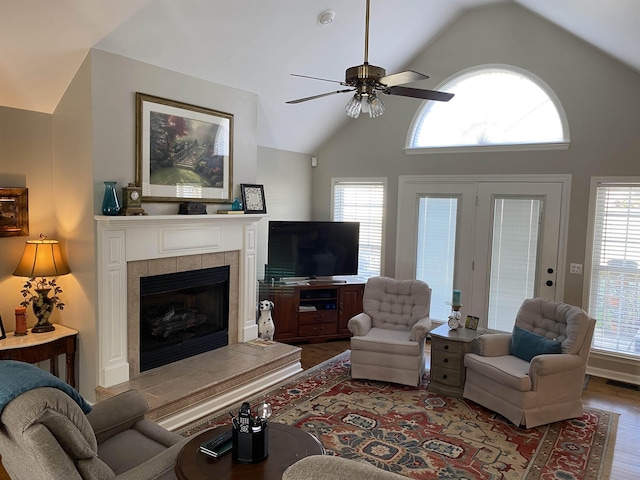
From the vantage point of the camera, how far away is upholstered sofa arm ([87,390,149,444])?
8.24ft

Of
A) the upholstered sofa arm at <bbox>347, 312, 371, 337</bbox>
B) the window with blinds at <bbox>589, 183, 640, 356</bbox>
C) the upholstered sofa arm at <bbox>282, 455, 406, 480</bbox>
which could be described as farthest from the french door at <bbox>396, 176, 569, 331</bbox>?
the upholstered sofa arm at <bbox>282, 455, 406, 480</bbox>

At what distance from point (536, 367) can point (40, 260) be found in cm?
416

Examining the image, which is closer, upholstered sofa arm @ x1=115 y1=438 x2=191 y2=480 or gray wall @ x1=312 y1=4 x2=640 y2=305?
upholstered sofa arm @ x1=115 y1=438 x2=191 y2=480

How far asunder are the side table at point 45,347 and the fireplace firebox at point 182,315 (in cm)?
57

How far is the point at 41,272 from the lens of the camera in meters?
3.68

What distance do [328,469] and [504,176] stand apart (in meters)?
4.89

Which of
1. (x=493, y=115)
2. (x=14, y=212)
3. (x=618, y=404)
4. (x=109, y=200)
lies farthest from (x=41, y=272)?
(x=618, y=404)

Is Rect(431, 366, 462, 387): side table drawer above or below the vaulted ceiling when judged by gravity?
below

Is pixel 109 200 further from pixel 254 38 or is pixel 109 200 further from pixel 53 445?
pixel 53 445

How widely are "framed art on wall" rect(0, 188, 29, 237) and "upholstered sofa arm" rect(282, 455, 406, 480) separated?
137 inches

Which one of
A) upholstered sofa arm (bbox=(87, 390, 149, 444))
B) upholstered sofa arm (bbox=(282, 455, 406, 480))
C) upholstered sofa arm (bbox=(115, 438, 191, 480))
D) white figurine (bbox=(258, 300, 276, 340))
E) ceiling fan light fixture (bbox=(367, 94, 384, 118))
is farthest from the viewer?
white figurine (bbox=(258, 300, 276, 340))

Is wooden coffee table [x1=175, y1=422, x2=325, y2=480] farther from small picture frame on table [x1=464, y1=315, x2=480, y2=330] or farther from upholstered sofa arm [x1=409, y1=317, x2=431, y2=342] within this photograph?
small picture frame on table [x1=464, y1=315, x2=480, y2=330]

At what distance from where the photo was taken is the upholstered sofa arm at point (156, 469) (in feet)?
6.59

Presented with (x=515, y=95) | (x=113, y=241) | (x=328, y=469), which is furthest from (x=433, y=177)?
(x=328, y=469)
